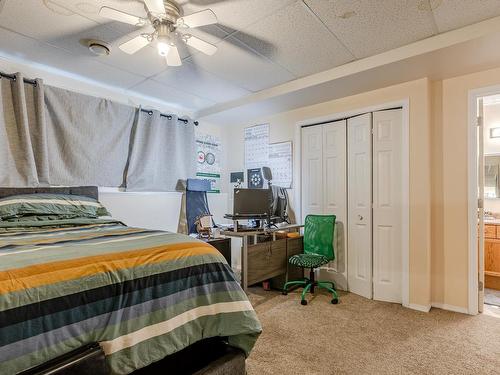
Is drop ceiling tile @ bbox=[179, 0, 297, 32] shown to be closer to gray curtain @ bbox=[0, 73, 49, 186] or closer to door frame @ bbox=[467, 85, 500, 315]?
gray curtain @ bbox=[0, 73, 49, 186]

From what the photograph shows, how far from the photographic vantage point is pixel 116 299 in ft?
3.74

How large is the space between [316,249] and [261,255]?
676mm

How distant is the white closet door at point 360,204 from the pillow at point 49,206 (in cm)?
271

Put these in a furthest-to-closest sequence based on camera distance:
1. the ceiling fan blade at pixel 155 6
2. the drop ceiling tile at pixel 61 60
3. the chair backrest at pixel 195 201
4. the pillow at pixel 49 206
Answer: the chair backrest at pixel 195 201 → the drop ceiling tile at pixel 61 60 → the pillow at pixel 49 206 → the ceiling fan blade at pixel 155 6

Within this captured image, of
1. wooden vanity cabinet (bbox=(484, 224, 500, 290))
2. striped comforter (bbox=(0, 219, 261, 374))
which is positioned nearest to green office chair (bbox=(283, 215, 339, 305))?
striped comforter (bbox=(0, 219, 261, 374))

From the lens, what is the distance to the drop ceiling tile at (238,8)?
75.0 inches

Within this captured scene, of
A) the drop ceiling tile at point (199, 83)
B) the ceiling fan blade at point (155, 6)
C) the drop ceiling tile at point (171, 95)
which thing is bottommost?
the ceiling fan blade at point (155, 6)

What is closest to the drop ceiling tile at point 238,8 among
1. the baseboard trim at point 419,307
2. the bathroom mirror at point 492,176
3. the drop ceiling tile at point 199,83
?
the drop ceiling tile at point 199,83

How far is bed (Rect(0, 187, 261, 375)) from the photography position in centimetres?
94

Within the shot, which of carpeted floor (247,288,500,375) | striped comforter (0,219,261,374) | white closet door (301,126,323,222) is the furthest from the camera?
white closet door (301,126,323,222)

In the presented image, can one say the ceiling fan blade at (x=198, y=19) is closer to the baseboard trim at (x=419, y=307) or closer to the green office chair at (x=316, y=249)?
the green office chair at (x=316, y=249)

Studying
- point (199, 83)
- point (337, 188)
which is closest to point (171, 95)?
point (199, 83)

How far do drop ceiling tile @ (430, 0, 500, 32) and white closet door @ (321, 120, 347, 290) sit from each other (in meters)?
1.44

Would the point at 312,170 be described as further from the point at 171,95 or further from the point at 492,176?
the point at 492,176
